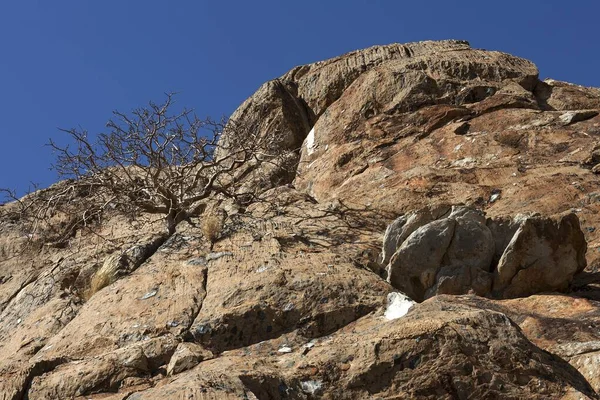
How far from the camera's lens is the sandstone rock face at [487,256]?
7344 mm

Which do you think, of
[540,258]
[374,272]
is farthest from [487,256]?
[374,272]

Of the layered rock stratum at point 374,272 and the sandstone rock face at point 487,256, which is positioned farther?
the sandstone rock face at point 487,256

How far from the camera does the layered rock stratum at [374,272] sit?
18.7 feet

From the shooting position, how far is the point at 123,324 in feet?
24.9

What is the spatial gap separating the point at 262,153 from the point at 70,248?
10.7 feet

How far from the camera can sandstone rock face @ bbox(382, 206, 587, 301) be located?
734 centimetres

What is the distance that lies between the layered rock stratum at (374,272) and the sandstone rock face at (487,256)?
0.06ft

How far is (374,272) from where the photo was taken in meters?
8.24

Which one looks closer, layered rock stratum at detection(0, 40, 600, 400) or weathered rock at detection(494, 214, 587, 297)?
layered rock stratum at detection(0, 40, 600, 400)

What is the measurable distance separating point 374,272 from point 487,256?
117cm

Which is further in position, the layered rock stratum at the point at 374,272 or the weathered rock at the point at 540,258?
the weathered rock at the point at 540,258

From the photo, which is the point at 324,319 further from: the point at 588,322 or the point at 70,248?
the point at 70,248

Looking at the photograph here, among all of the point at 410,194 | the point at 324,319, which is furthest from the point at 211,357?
the point at 410,194

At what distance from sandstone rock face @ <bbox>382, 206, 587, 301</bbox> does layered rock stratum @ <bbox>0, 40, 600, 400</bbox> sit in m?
0.02
